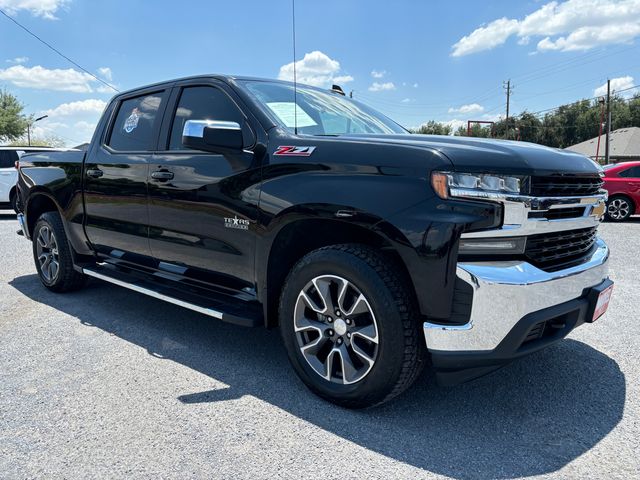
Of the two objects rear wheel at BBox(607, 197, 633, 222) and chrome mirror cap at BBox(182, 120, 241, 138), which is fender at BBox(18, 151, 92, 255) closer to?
chrome mirror cap at BBox(182, 120, 241, 138)

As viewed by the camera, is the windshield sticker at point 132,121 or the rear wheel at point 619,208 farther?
the rear wheel at point 619,208

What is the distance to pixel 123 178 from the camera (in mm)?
4008

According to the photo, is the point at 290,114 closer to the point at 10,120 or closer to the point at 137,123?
the point at 137,123

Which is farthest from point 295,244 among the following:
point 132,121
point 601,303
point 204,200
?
point 132,121

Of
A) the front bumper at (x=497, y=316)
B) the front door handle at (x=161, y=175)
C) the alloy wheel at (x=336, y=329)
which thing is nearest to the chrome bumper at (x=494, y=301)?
the front bumper at (x=497, y=316)

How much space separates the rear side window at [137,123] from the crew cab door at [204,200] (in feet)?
0.65

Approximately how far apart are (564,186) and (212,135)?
197 cm

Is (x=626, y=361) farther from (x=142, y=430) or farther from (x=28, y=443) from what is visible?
(x=28, y=443)

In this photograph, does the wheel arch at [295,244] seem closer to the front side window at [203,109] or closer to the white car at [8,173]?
the front side window at [203,109]

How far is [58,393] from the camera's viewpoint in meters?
2.95

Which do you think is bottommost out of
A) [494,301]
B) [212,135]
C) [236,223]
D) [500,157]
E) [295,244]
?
[494,301]

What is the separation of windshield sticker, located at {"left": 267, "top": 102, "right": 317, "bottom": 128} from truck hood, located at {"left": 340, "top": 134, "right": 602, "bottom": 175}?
625 mm

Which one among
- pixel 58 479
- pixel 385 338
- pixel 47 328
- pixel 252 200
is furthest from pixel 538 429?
pixel 47 328

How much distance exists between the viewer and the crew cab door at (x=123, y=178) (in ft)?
12.8
